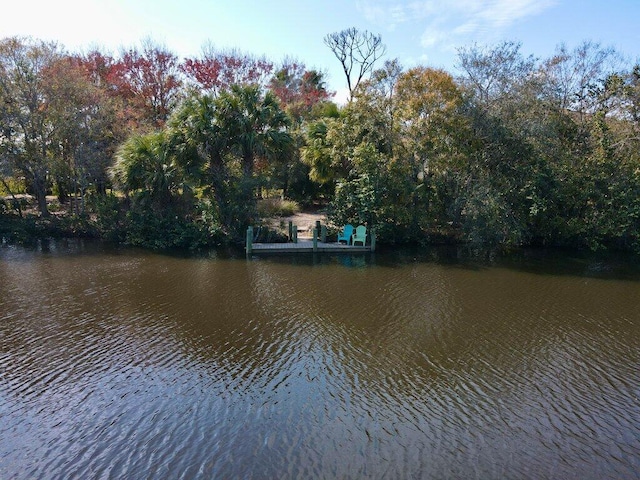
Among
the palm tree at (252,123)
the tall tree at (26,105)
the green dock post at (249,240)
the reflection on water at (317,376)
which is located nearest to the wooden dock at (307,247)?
the green dock post at (249,240)

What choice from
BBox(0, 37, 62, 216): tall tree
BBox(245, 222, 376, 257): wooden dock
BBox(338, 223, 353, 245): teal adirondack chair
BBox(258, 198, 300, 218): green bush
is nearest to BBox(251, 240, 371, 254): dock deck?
BBox(245, 222, 376, 257): wooden dock

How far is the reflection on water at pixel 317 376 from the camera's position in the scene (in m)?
6.05

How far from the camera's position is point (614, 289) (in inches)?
526

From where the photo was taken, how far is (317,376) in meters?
8.20

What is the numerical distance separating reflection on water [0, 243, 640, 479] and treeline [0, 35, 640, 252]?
4.29 m

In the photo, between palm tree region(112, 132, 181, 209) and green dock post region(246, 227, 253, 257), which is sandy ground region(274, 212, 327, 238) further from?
palm tree region(112, 132, 181, 209)

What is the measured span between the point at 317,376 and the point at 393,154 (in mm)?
12633

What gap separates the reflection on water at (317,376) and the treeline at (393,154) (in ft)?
14.1

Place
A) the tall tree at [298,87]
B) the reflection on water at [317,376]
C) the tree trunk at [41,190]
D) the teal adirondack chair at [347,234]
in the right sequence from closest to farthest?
the reflection on water at [317,376], the teal adirondack chair at [347,234], the tree trunk at [41,190], the tall tree at [298,87]

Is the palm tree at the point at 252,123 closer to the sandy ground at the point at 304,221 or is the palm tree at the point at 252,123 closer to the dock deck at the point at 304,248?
the dock deck at the point at 304,248

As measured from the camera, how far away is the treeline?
17484mm

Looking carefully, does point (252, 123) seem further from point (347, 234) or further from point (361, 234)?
point (361, 234)

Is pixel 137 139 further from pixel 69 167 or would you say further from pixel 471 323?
pixel 471 323

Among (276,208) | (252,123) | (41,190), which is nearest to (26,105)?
(41,190)
